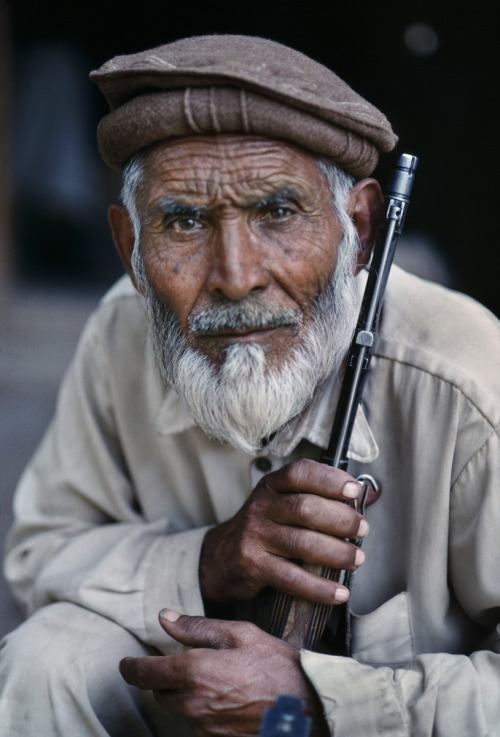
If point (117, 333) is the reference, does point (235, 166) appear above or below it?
above

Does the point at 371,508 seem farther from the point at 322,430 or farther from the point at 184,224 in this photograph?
the point at 184,224

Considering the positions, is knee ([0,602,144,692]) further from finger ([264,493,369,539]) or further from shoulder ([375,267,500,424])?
shoulder ([375,267,500,424])

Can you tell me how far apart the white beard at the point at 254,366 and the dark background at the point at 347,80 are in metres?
3.74

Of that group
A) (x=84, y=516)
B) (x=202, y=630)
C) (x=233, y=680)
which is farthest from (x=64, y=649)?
(x=84, y=516)

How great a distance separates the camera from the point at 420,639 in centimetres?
204

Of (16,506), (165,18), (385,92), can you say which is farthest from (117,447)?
(165,18)

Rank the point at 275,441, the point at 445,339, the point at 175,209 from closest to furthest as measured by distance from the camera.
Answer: the point at 175,209 → the point at 445,339 → the point at 275,441

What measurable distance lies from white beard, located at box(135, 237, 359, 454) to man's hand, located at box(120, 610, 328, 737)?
48cm

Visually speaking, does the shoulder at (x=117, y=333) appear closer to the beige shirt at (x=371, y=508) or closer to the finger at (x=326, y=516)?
the beige shirt at (x=371, y=508)

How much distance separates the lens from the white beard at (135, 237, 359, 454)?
6.14ft

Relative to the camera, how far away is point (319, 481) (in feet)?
5.82

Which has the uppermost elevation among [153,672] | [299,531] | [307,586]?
[299,531]

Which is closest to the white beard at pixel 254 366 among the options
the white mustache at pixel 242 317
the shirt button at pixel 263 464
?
the white mustache at pixel 242 317

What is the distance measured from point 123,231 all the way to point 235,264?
0.52 meters
